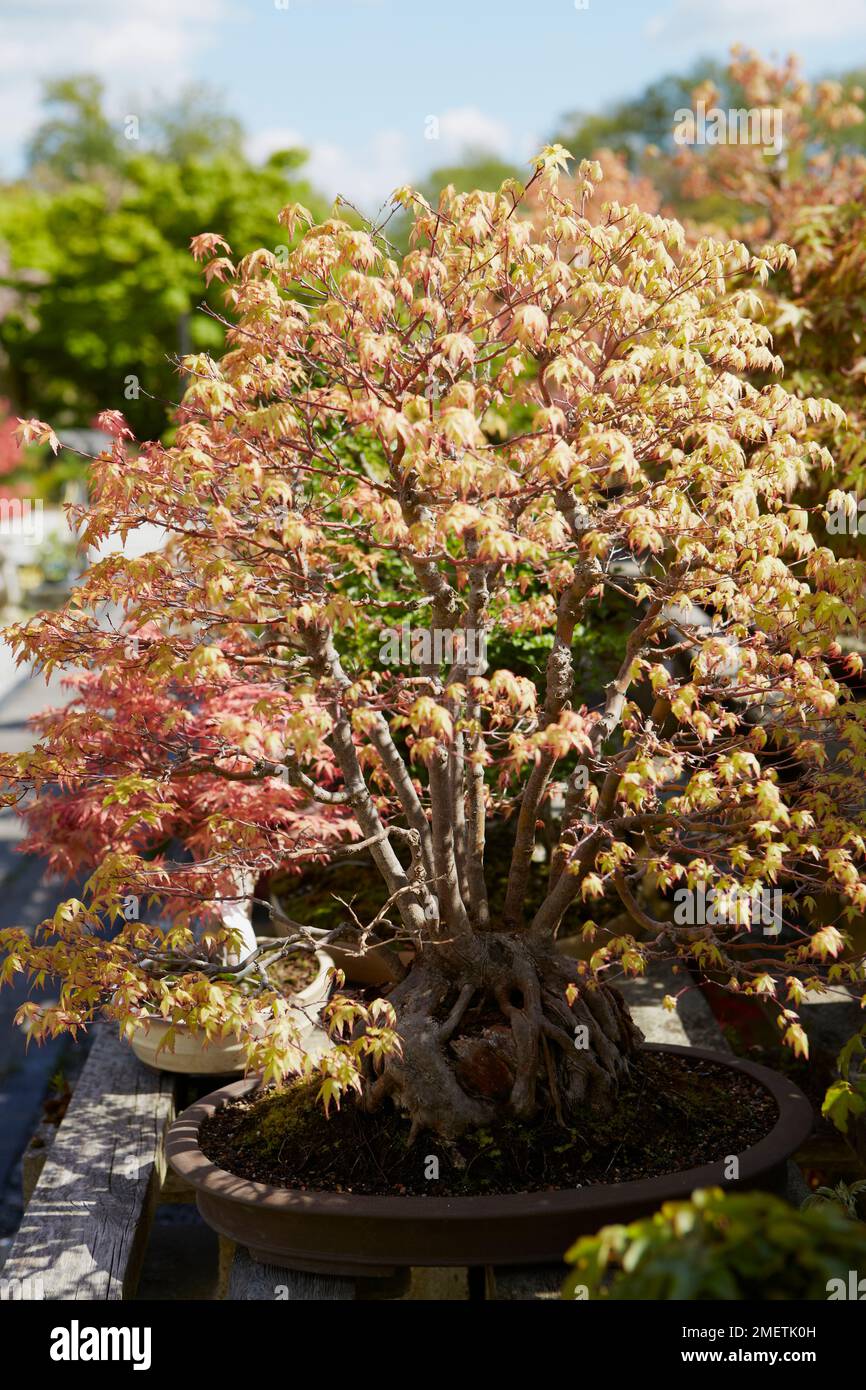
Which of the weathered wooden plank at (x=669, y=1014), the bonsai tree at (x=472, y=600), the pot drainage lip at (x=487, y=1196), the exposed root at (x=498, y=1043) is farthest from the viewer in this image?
the weathered wooden plank at (x=669, y=1014)

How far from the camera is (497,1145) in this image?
3.51 meters

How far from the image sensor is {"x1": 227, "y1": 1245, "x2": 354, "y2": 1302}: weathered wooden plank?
334cm

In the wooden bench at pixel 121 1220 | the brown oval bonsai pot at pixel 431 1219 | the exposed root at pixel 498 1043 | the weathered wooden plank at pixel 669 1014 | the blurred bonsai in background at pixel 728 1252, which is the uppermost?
the blurred bonsai in background at pixel 728 1252

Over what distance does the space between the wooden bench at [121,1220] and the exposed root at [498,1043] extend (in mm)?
452

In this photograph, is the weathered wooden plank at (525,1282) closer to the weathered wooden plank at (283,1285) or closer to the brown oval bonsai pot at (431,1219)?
the brown oval bonsai pot at (431,1219)

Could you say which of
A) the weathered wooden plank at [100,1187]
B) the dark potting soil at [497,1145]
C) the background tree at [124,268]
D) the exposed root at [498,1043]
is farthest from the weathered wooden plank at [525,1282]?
the background tree at [124,268]

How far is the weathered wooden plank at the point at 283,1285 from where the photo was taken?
334 cm

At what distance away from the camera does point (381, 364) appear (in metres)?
3.14

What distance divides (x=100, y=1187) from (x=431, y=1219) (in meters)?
1.20

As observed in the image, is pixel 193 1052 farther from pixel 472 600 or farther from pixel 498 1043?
pixel 472 600

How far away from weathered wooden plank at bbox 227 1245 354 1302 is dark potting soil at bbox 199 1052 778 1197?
237 millimetres

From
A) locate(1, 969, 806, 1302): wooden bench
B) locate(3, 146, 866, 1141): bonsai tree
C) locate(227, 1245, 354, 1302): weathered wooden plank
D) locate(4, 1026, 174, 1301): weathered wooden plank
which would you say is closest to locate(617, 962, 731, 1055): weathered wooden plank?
locate(1, 969, 806, 1302): wooden bench

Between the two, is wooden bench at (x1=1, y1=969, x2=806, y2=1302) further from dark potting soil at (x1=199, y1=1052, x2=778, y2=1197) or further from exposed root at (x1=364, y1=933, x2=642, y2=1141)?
exposed root at (x1=364, y1=933, x2=642, y2=1141)
